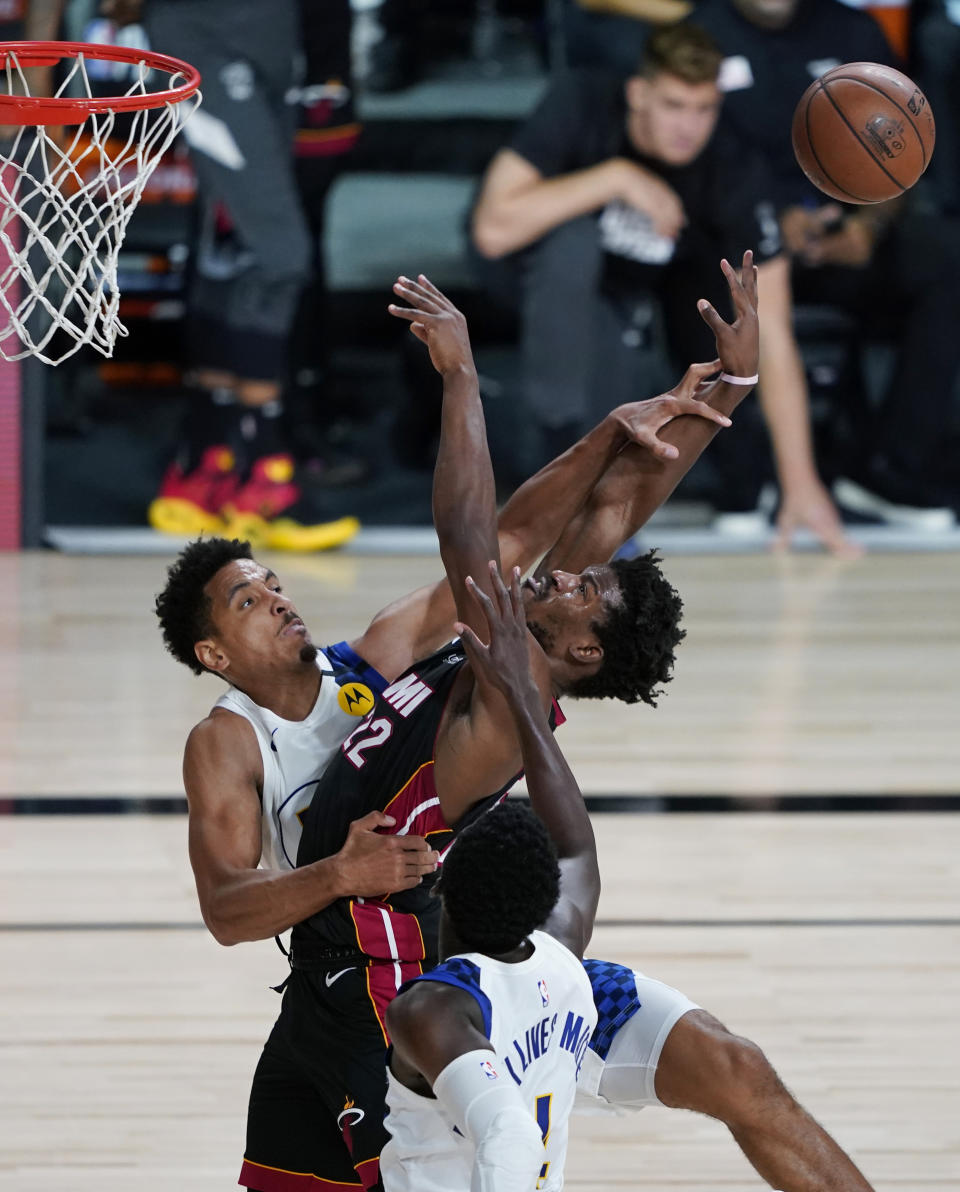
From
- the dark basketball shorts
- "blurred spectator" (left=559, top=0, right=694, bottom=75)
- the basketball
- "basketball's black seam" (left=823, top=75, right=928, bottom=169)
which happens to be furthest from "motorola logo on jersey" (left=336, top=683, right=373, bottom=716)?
"blurred spectator" (left=559, top=0, right=694, bottom=75)

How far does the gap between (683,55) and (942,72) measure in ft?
5.77

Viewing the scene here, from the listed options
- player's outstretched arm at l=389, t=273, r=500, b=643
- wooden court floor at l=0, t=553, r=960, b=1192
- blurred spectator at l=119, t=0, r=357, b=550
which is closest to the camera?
player's outstretched arm at l=389, t=273, r=500, b=643

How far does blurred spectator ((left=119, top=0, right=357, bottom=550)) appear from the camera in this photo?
9.20m

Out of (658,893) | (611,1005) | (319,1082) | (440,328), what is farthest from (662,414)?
(658,893)

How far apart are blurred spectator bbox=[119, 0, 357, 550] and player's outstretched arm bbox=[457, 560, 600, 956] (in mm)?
7011

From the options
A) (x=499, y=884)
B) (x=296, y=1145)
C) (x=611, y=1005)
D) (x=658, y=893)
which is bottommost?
(x=658, y=893)

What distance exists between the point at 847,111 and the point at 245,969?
2401 millimetres

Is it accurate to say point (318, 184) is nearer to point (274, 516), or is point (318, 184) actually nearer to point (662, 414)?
point (274, 516)

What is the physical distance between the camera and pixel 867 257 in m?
9.98

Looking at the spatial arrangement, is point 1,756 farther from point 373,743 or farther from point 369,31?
point 369,31

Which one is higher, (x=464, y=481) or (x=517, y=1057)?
(x=464, y=481)

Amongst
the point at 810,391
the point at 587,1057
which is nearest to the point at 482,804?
the point at 587,1057

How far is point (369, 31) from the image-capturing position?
9.79 metres

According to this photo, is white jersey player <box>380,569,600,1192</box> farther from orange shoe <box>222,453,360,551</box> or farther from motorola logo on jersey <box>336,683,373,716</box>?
orange shoe <box>222,453,360,551</box>
